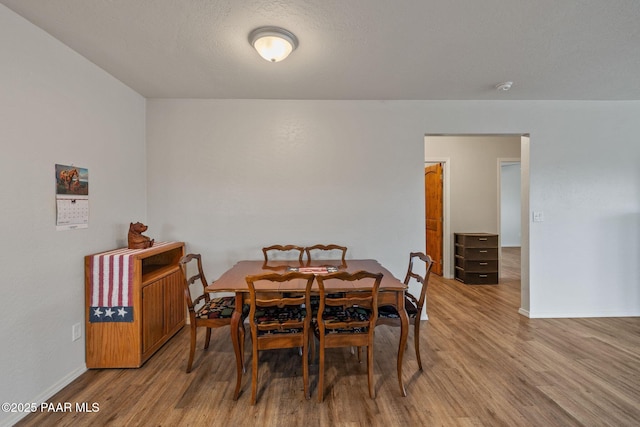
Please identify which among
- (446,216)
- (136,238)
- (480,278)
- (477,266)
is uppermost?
(446,216)

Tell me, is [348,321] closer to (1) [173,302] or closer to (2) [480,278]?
(1) [173,302]

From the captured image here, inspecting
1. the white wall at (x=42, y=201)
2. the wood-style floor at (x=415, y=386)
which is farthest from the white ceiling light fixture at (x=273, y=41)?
the wood-style floor at (x=415, y=386)

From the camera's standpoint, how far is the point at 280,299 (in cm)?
179

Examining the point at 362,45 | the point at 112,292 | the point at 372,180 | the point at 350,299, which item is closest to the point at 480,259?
the point at 372,180

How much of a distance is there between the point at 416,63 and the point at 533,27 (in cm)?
80

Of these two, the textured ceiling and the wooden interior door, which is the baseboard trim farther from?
the wooden interior door

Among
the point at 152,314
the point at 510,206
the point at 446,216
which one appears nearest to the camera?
the point at 152,314

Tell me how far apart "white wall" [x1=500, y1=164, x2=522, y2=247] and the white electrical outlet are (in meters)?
10.2

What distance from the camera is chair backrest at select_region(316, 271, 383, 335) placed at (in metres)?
1.78

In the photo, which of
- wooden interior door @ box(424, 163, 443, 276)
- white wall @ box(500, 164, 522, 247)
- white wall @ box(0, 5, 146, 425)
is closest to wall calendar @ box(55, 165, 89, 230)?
white wall @ box(0, 5, 146, 425)

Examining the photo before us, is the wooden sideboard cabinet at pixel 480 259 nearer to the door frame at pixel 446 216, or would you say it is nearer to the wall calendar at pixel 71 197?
the door frame at pixel 446 216

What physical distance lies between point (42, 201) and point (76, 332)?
3.43 ft

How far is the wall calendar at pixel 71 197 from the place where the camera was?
2050 millimetres

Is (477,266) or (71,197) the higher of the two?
(71,197)
